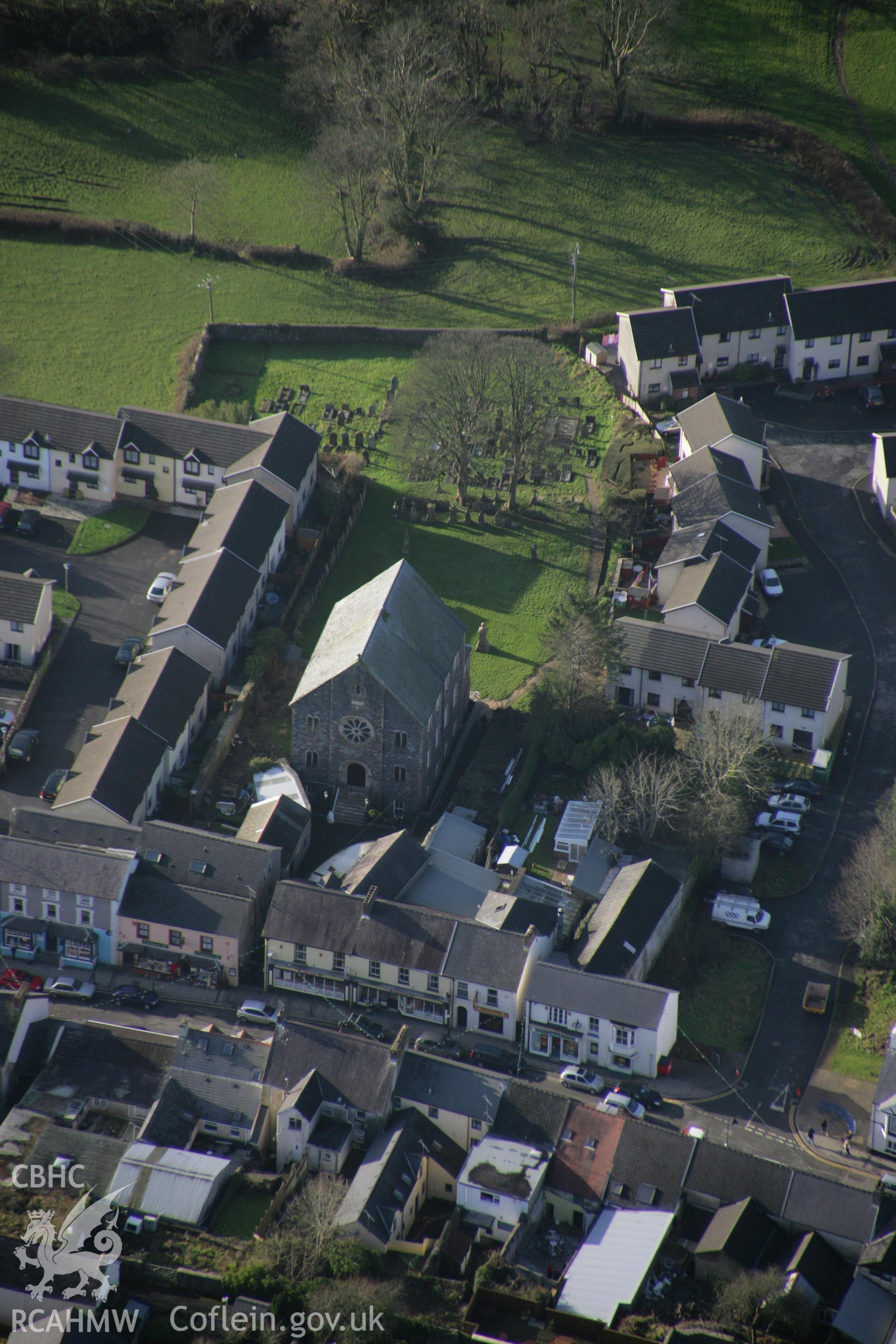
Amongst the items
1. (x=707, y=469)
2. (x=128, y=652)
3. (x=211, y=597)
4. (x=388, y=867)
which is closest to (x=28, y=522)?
(x=128, y=652)

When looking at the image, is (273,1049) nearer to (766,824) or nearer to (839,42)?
(766,824)

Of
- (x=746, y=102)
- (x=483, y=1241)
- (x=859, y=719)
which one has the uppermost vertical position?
(x=746, y=102)

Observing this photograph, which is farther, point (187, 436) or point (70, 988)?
point (187, 436)

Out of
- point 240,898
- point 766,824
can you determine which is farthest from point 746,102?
point 240,898

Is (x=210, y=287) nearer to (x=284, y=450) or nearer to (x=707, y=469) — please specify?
(x=284, y=450)

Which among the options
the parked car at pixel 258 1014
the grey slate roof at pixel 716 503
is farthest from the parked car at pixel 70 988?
the grey slate roof at pixel 716 503

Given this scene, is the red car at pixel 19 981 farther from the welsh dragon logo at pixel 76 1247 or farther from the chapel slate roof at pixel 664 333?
the chapel slate roof at pixel 664 333

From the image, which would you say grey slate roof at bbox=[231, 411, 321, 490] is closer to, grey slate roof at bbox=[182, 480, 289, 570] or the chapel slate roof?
grey slate roof at bbox=[182, 480, 289, 570]

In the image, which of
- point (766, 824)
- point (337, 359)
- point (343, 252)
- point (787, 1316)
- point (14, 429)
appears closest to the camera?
point (787, 1316)
